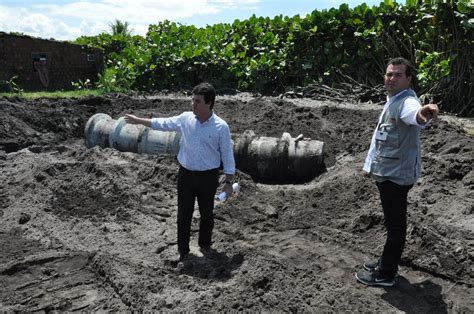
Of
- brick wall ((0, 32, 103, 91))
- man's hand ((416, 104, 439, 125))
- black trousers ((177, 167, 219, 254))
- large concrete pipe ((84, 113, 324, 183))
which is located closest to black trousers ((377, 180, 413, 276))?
man's hand ((416, 104, 439, 125))

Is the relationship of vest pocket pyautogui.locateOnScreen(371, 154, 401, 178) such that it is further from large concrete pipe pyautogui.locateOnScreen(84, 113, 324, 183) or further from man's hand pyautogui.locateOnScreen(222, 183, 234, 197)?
large concrete pipe pyautogui.locateOnScreen(84, 113, 324, 183)

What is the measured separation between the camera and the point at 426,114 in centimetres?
375

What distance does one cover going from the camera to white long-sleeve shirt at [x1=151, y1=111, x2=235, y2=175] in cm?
487

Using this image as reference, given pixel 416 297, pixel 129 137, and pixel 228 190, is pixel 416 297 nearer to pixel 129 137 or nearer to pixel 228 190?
pixel 228 190

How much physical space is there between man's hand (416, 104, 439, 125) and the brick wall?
16.8 metres

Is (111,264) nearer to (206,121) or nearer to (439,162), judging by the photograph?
(206,121)

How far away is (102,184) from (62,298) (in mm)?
3050

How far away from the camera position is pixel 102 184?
7277mm

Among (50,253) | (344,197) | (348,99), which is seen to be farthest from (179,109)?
(50,253)

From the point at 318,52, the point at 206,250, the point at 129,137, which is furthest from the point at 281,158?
the point at 318,52

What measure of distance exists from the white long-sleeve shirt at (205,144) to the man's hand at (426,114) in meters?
1.82

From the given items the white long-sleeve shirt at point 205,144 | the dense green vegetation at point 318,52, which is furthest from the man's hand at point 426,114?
the dense green vegetation at point 318,52

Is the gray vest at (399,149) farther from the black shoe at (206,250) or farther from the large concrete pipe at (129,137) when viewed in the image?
the large concrete pipe at (129,137)

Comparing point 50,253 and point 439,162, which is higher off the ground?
point 439,162
